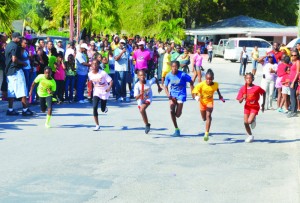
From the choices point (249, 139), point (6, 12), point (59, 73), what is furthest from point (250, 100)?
point (6, 12)

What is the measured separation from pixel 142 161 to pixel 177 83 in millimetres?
3104

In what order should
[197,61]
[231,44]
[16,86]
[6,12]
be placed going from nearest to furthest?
[16,86] → [6,12] → [197,61] → [231,44]

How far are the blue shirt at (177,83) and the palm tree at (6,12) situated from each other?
707 centimetres

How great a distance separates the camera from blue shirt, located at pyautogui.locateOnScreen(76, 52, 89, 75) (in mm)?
18078

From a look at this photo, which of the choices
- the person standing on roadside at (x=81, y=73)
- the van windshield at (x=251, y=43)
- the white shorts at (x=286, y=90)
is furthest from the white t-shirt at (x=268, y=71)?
the van windshield at (x=251, y=43)

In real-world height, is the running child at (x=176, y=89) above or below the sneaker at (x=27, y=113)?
above

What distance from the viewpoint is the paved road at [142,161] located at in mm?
7938

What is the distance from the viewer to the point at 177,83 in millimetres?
12742

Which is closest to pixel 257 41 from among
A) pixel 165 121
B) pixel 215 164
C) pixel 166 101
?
pixel 166 101

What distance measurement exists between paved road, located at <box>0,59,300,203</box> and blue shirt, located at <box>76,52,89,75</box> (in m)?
2.74

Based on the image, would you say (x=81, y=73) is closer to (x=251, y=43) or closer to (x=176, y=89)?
(x=176, y=89)

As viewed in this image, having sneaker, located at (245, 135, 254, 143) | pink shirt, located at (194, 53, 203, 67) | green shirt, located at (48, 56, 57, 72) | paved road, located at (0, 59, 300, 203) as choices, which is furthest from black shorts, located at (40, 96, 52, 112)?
pink shirt, located at (194, 53, 203, 67)

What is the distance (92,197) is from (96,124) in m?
5.51

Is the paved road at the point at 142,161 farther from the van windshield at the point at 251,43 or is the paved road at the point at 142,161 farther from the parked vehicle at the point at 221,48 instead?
the parked vehicle at the point at 221,48
